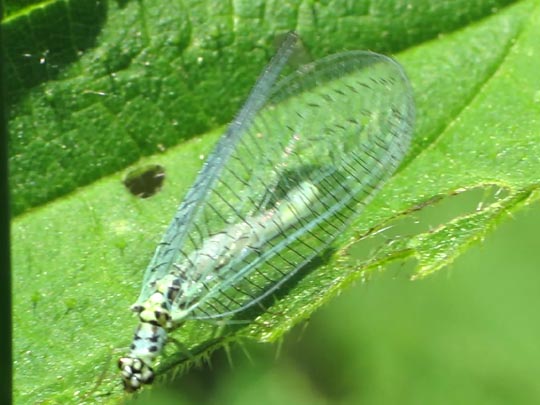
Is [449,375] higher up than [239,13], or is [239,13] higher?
[239,13]

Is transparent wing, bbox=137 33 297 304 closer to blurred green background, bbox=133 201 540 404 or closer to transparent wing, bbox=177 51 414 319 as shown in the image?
transparent wing, bbox=177 51 414 319

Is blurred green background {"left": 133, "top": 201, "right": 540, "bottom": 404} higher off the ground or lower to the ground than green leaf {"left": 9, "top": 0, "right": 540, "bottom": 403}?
lower

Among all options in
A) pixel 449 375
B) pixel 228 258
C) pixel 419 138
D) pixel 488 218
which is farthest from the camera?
pixel 449 375

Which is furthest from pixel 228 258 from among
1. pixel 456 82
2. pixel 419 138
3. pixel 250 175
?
pixel 456 82

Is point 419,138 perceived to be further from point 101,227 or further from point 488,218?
point 101,227

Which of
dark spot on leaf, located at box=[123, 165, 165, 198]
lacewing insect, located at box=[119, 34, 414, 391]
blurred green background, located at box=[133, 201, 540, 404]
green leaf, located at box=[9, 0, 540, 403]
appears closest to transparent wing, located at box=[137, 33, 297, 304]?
lacewing insect, located at box=[119, 34, 414, 391]

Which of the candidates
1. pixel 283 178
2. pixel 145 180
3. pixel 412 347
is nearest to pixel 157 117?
pixel 145 180
